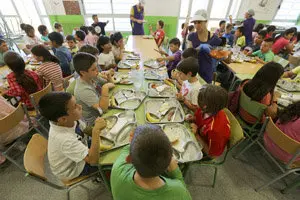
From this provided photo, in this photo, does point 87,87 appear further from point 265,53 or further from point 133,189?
point 265,53

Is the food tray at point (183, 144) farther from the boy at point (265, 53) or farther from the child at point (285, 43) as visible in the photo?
the child at point (285, 43)

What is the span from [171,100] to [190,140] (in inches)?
22.8

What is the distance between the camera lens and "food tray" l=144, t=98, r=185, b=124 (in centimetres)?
143

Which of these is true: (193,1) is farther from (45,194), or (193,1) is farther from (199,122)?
(45,194)

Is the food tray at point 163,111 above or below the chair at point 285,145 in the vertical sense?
above

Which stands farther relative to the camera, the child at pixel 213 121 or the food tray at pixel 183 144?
the child at pixel 213 121

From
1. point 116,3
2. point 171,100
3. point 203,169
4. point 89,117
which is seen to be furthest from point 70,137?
point 116,3

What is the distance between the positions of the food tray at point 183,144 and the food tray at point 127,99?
46 centimetres

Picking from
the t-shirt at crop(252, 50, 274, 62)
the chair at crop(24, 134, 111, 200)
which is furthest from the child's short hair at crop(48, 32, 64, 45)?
the t-shirt at crop(252, 50, 274, 62)

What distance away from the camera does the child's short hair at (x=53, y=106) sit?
1022 millimetres

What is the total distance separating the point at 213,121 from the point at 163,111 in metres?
0.47

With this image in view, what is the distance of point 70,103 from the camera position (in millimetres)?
1083

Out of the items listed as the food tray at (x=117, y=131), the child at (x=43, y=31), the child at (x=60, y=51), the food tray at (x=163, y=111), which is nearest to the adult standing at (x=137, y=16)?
the child at (x=43, y=31)

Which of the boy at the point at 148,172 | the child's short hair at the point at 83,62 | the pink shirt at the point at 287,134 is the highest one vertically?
the child's short hair at the point at 83,62
